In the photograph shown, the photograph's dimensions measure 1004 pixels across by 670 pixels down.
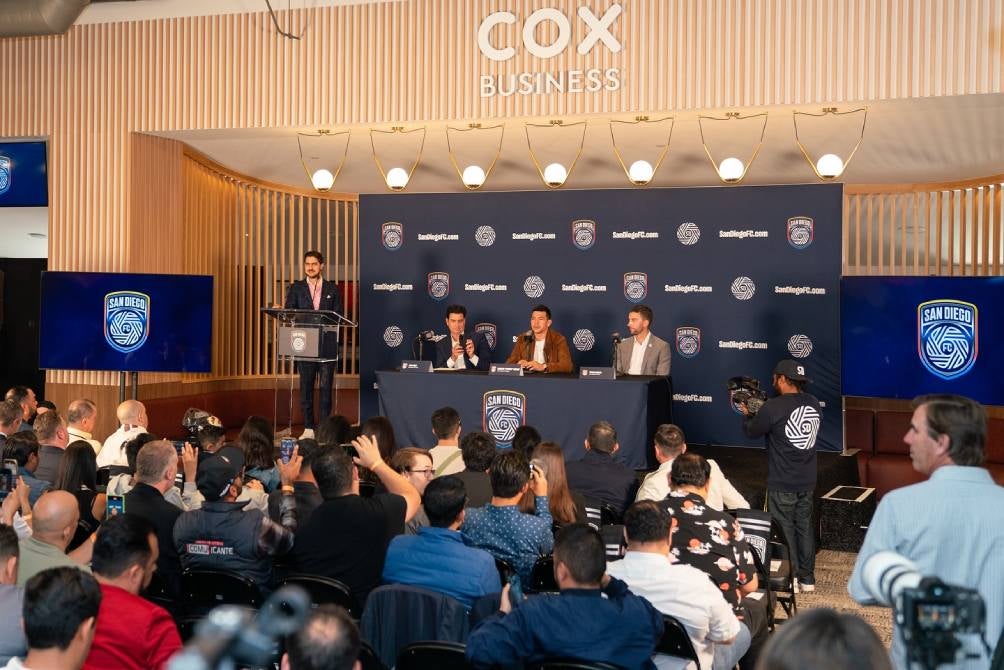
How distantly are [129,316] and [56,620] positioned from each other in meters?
6.72

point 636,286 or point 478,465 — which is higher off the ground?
point 636,286

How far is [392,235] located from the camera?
10273 millimetres

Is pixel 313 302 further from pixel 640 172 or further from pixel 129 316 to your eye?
pixel 640 172

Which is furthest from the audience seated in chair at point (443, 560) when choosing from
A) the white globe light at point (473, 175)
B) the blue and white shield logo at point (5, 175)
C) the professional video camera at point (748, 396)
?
the blue and white shield logo at point (5, 175)

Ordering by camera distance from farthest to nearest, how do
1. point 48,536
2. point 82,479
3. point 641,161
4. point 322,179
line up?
point 322,179, point 641,161, point 82,479, point 48,536

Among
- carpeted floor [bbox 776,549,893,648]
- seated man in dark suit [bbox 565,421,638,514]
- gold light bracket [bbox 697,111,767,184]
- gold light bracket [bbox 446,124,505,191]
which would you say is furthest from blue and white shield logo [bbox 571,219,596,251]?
seated man in dark suit [bbox 565,421,638,514]

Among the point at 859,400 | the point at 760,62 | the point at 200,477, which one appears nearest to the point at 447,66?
the point at 760,62

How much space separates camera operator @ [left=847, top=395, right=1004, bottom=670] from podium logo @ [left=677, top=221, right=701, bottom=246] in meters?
6.89

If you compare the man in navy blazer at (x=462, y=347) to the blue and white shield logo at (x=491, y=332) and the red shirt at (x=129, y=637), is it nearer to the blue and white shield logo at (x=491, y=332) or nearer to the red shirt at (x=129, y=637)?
the blue and white shield logo at (x=491, y=332)

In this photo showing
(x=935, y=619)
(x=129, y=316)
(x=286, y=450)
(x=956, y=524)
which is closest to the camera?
(x=935, y=619)

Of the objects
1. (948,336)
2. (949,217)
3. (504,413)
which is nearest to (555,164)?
(504,413)

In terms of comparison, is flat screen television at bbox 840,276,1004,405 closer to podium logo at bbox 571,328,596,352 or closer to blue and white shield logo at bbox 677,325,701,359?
blue and white shield logo at bbox 677,325,701,359

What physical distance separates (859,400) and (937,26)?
3664 millimetres

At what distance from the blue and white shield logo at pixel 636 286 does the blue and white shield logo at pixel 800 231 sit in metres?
1.34
